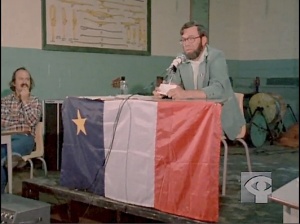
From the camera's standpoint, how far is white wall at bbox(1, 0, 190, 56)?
2.20 meters

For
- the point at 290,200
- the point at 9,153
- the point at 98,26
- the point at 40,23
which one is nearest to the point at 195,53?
the point at 98,26

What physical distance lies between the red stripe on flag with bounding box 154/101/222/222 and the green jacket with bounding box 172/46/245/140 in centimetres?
37

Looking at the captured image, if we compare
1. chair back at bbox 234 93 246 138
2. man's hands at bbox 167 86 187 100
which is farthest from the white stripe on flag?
chair back at bbox 234 93 246 138

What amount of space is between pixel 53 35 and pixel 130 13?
418 mm

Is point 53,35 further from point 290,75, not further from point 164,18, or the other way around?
point 290,75

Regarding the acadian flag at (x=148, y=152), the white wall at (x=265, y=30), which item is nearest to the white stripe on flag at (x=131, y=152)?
the acadian flag at (x=148, y=152)

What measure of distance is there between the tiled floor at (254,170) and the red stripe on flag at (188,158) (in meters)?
0.16

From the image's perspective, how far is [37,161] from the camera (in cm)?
244

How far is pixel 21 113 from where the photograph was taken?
7.61 ft

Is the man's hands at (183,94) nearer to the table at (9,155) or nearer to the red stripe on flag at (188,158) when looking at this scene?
the red stripe on flag at (188,158)

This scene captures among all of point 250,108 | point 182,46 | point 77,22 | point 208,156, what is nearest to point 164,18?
point 182,46

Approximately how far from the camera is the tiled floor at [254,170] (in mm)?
2039

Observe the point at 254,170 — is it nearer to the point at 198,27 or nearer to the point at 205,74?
the point at 205,74

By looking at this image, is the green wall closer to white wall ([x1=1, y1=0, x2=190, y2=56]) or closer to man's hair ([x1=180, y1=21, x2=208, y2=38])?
white wall ([x1=1, y1=0, x2=190, y2=56])
